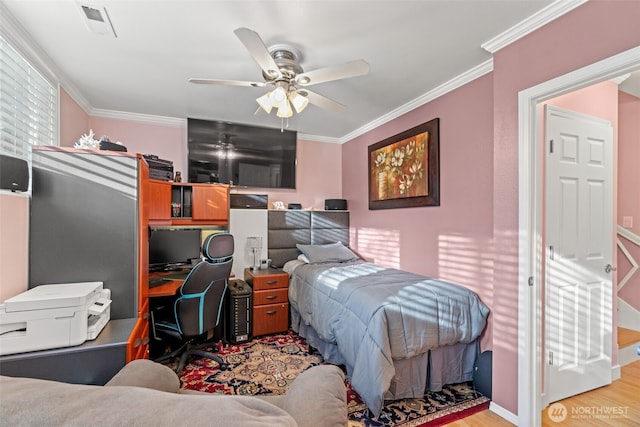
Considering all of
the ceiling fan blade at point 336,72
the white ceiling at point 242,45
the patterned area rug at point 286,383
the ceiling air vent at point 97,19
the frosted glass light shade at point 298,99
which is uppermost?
the white ceiling at point 242,45

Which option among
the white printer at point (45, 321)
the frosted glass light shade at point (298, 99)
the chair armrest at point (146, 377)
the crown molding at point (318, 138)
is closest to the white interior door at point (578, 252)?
the frosted glass light shade at point (298, 99)

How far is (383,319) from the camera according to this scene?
1.92 m

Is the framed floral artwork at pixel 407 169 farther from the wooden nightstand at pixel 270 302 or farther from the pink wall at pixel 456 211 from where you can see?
the wooden nightstand at pixel 270 302

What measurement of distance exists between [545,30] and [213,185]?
3.19 m

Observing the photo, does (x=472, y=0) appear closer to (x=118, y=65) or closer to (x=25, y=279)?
(x=118, y=65)

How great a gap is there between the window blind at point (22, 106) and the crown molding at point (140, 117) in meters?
0.96

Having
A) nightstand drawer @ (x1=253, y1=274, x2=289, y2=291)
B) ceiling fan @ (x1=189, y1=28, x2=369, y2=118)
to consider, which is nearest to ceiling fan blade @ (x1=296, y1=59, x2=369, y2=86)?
ceiling fan @ (x1=189, y1=28, x2=369, y2=118)

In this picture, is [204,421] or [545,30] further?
[545,30]

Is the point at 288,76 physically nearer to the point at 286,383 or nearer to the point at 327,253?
the point at 327,253

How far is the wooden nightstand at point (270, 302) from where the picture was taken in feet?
10.5

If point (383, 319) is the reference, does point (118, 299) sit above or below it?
above

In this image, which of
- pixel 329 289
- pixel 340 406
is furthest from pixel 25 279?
pixel 329 289

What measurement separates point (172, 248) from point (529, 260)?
10.8 ft

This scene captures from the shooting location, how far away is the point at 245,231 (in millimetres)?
3770
